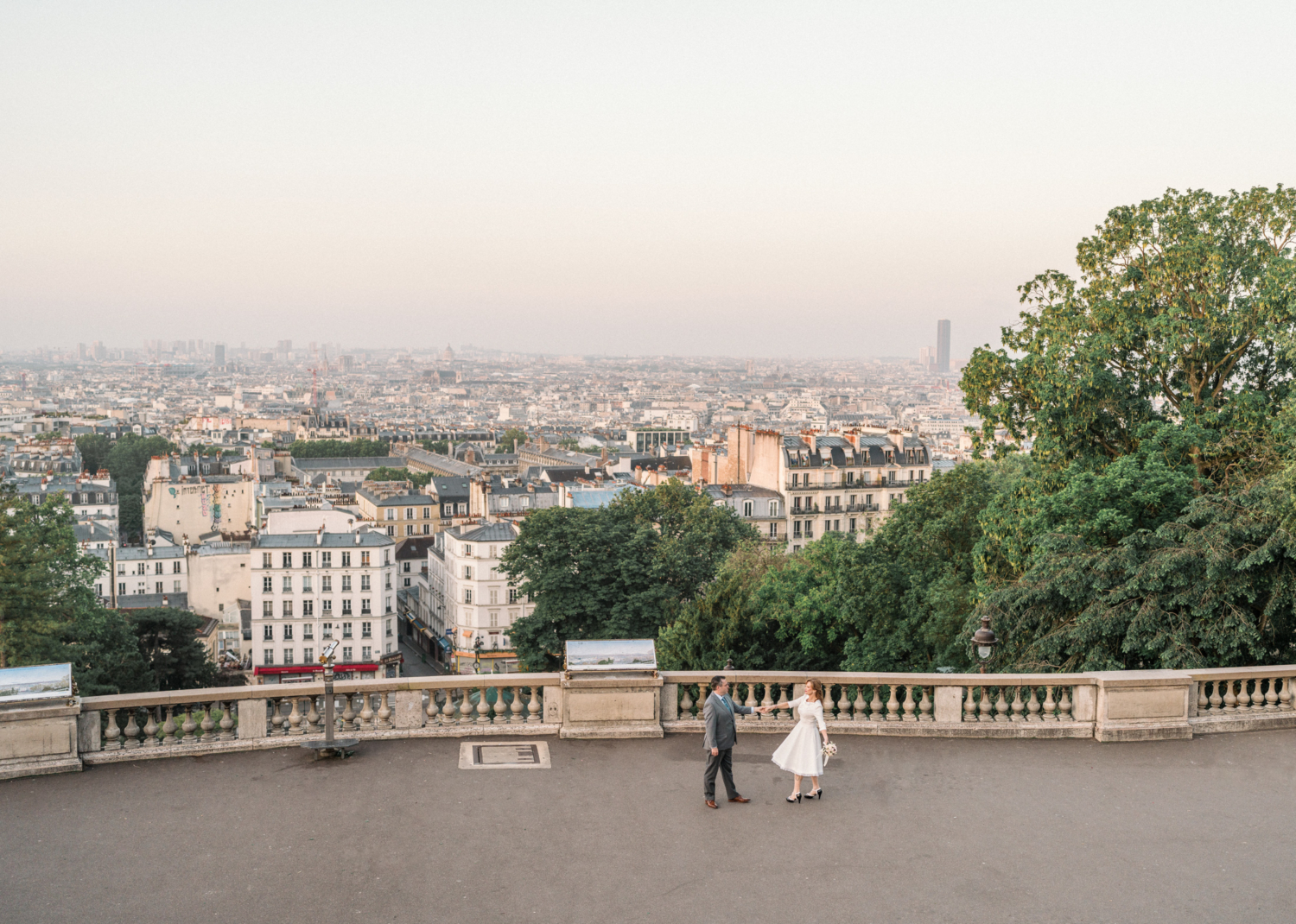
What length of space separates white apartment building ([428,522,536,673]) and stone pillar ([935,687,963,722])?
5854 centimetres

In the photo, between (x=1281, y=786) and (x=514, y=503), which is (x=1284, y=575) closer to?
(x=1281, y=786)

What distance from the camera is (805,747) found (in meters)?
12.4

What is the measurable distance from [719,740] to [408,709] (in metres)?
4.21

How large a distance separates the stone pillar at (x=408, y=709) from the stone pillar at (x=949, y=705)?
646cm

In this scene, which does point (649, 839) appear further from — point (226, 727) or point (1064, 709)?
point (1064, 709)

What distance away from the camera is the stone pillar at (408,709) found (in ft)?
46.6

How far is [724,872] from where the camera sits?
35.0 ft

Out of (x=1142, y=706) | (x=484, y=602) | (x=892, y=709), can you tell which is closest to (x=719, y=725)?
(x=892, y=709)

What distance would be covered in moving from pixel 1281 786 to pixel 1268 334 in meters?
10.2

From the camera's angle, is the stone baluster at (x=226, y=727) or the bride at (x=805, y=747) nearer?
the bride at (x=805, y=747)

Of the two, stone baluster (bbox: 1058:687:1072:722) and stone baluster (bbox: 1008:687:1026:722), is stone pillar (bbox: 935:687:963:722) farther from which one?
stone baluster (bbox: 1058:687:1072:722)

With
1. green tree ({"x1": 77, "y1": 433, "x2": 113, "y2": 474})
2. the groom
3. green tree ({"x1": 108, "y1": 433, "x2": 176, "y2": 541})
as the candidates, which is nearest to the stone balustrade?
the groom

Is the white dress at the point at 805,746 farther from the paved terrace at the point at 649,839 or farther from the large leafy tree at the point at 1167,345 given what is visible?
the large leafy tree at the point at 1167,345

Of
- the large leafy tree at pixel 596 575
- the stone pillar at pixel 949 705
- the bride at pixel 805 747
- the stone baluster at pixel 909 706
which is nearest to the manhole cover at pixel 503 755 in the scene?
the bride at pixel 805 747
